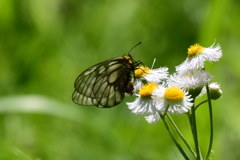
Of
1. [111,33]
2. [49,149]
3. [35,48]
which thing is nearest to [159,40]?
[111,33]

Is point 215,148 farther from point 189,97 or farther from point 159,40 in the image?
point 159,40

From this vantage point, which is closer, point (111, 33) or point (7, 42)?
point (7, 42)

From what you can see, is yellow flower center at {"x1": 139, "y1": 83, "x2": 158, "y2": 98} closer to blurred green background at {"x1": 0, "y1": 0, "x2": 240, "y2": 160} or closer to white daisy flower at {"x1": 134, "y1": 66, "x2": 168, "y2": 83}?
white daisy flower at {"x1": 134, "y1": 66, "x2": 168, "y2": 83}

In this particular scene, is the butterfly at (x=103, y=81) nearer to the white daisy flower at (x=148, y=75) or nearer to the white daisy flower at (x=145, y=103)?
the white daisy flower at (x=148, y=75)

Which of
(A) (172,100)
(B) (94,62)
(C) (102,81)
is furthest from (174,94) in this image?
(B) (94,62)

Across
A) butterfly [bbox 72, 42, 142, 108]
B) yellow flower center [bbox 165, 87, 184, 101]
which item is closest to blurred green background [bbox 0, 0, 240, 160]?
butterfly [bbox 72, 42, 142, 108]

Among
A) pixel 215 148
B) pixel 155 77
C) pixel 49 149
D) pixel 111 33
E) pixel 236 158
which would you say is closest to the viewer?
pixel 155 77

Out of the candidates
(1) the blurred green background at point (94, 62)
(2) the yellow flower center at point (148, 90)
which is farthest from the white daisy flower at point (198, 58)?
(1) the blurred green background at point (94, 62)
